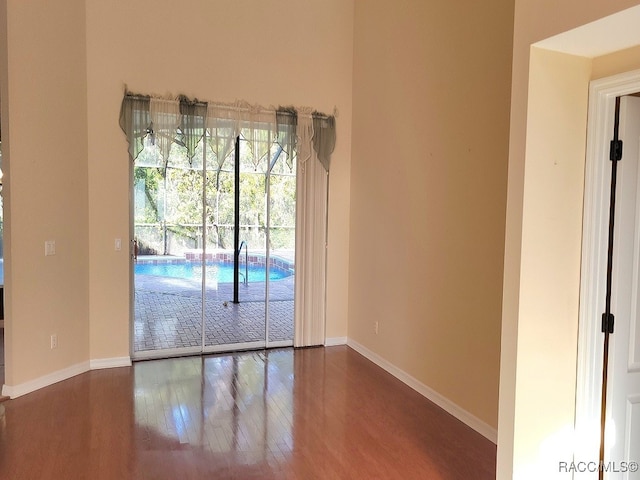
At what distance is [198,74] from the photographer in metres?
4.52

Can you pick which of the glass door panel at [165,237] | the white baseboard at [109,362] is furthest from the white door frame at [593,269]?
the white baseboard at [109,362]

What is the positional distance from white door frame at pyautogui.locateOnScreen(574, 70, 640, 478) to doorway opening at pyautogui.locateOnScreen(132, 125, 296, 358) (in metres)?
3.35

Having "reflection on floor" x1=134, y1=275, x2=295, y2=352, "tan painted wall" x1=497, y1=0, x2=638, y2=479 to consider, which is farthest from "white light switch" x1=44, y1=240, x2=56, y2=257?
"tan painted wall" x1=497, y1=0, x2=638, y2=479

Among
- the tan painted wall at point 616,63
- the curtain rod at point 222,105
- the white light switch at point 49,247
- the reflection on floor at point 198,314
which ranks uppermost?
the curtain rod at point 222,105

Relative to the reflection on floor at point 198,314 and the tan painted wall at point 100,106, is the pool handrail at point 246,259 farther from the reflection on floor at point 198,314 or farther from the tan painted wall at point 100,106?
the tan painted wall at point 100,106

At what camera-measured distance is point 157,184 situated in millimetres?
4586

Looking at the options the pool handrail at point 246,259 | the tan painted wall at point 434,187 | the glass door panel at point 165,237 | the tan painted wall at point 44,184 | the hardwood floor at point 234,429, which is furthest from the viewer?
the pool handrail at point 246,259

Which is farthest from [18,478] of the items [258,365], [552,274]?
[552,274]

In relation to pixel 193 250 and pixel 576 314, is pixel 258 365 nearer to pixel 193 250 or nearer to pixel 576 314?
pixel 193 250

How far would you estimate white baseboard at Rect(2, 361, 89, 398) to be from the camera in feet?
11.8

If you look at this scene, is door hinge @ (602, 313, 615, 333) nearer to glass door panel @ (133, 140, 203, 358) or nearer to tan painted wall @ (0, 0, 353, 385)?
tan painted wall @ (0, 0, 353, 385)

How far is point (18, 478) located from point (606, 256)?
3.26 meters

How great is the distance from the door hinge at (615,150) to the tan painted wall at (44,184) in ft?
13.2

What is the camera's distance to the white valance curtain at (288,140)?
4.33 metres
